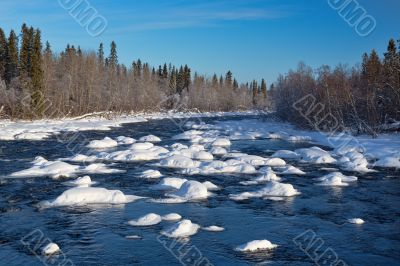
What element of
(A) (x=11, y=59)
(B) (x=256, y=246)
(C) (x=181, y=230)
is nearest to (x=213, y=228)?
(C) (x=181, y=230)

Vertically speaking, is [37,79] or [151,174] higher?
[37,79]

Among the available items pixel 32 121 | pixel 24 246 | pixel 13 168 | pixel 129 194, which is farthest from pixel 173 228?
pixel 32 121

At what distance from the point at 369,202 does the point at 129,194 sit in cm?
781

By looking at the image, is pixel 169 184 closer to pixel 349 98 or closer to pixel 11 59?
pixel 349 98

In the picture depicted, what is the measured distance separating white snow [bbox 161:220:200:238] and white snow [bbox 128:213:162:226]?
0.79 meters

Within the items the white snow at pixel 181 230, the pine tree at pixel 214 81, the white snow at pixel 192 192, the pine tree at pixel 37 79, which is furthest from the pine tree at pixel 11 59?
the pine tree at pixel 214 81

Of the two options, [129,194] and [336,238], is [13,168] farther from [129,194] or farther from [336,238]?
[336,238]

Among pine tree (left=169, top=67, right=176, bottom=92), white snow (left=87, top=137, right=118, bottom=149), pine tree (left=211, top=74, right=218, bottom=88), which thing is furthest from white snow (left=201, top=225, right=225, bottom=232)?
pine tree (left=211, top=74, right=218, bottom=88)

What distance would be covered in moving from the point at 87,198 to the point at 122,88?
7006 cm

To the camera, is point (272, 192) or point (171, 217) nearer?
point (171, 217)

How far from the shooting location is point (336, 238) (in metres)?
11.0

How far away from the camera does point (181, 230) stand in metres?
11.1

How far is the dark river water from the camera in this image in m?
9.62

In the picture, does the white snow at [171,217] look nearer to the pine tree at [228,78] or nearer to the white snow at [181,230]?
the white snow at [181,230]
